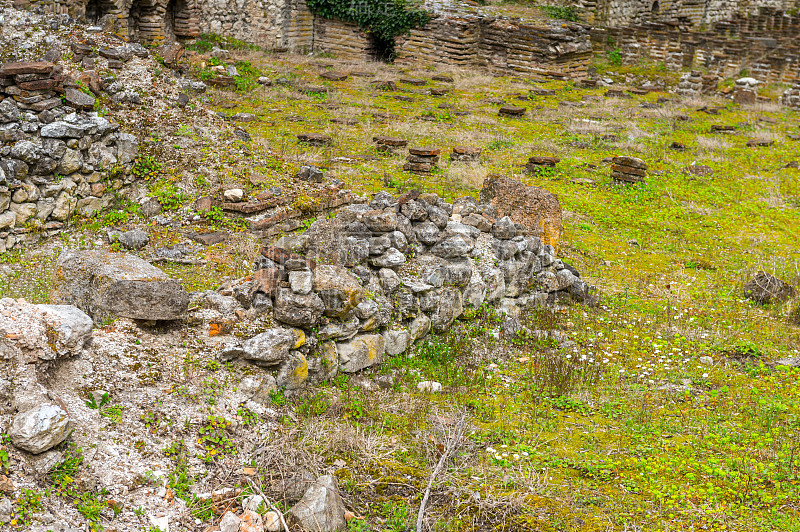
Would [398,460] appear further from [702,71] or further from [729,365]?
[702,71]

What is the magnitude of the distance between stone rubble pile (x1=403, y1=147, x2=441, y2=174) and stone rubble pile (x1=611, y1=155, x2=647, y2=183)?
10.5 ft

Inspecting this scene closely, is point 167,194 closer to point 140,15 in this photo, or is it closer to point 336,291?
point 336,291

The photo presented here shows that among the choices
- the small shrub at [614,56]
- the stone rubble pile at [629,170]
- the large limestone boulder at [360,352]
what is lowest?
the large limestone boulder at [360,352]

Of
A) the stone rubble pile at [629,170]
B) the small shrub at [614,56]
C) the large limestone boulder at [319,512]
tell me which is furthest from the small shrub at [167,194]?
the small shrub at [614,56]

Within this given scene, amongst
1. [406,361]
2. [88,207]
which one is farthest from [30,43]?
[406,361]

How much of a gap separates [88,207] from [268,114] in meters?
6.41

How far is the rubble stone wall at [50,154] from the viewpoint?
771 centimetres

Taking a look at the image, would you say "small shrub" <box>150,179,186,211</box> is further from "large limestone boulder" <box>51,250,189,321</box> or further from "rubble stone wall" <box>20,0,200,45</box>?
"rubble stone wall" <box>20,0,200,45</box>

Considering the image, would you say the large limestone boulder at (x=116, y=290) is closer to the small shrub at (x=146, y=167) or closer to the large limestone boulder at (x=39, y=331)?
the large limestone boulder at (x=39, y=331)

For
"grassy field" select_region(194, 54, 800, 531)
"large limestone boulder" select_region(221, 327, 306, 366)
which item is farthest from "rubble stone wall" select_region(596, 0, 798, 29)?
"large limestone boulder" select_region(221, 327, 306, 366)

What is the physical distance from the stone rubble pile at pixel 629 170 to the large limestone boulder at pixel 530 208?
13.6 feet

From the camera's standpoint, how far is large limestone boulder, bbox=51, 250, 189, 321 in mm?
5000

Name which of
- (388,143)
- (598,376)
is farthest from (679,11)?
(598,376)

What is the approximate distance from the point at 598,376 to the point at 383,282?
6.62 ft
